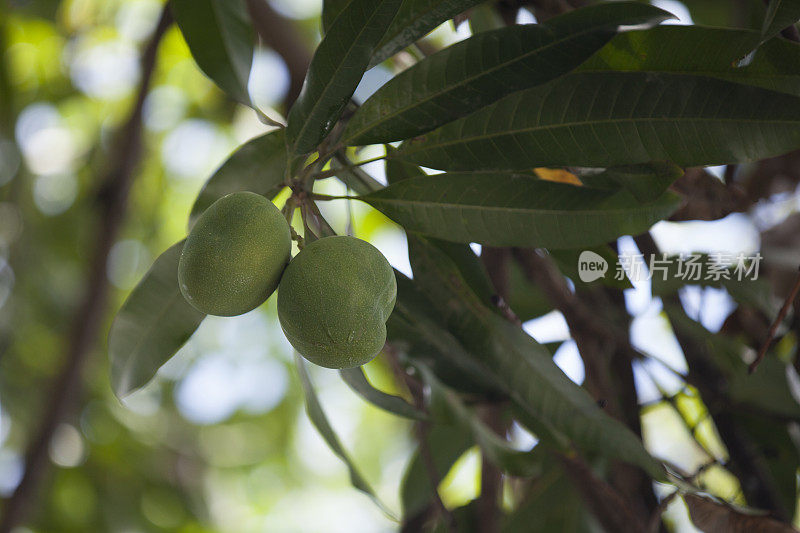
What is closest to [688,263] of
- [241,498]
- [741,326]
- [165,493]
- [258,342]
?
→ [741,326]

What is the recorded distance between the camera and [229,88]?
0.92 meters

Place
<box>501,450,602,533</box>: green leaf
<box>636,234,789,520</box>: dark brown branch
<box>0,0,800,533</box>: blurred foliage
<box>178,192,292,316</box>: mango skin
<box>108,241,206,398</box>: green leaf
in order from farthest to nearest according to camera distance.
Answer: <box>0,0,800,533</box>: blurred foliage < <box>501,450,602,533</box>: green leaf < <box>636,234,789,520</box>: dark brown branch < <box>108,241,206,398</box>: green leaf < <box>178,192,292,316</box>: mango skin

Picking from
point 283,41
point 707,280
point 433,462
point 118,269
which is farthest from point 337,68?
point 118,269

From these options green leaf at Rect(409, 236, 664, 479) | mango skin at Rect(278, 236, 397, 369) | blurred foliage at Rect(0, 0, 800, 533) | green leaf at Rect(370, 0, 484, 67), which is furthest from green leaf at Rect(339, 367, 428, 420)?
blurred foliage at Rect(0, 0, 800, 533)

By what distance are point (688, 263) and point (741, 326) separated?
1.09 feet

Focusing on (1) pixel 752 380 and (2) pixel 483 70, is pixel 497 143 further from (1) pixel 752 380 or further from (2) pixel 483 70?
(1) pixel 752 380

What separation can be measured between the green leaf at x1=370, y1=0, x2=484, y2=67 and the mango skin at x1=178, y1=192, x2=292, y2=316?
24 cm

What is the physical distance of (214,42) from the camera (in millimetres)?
922

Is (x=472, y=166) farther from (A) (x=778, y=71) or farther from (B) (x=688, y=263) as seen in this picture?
(B) (x=688, y=263)

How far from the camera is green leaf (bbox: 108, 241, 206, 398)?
2.79 feet

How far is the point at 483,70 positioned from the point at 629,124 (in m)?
Answer: 0.17

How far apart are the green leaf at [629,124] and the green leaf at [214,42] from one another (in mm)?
322

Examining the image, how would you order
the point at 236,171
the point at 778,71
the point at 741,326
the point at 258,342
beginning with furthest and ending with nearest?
1. the point at 258,342
2. the point at 741,326
3. the point at 236,171
4. the point at 778,71

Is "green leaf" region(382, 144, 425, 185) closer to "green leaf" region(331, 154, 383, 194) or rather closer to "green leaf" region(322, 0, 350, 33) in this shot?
"green leaf" region(331, 154, 383, 194)
